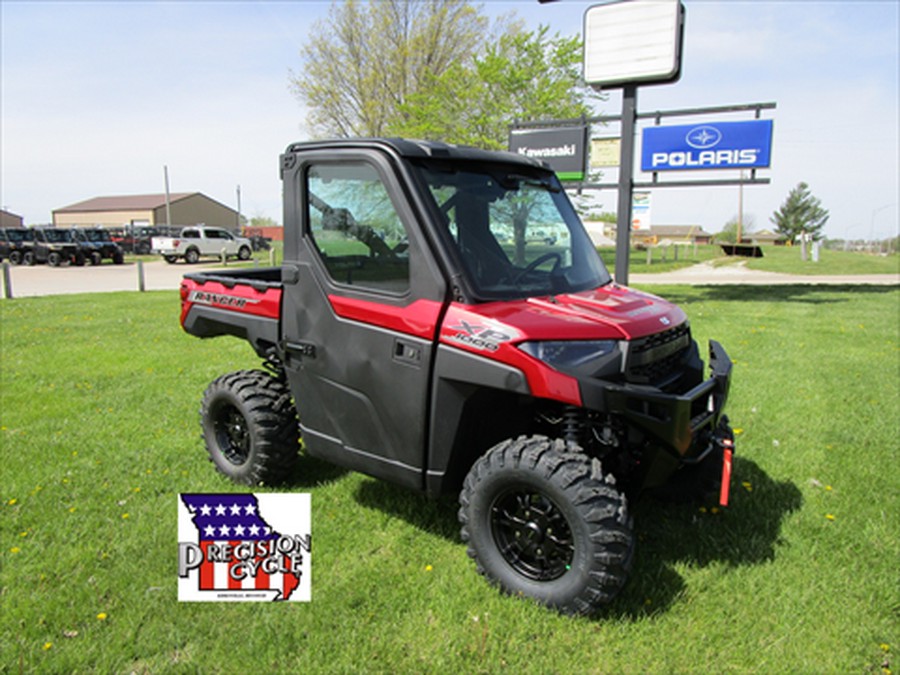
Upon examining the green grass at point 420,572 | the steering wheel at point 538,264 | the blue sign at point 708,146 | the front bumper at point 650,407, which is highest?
the blue sign at point 708,146

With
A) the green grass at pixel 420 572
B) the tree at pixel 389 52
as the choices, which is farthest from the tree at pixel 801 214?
the green grass at pixel 420 572

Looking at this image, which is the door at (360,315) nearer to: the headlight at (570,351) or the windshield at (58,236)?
the headlight at (570,351)

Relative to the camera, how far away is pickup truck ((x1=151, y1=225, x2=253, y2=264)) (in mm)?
32812

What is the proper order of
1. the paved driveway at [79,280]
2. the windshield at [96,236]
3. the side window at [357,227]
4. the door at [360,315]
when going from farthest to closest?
the windshield at [96,236]
the paved driveway at [79,280]
the side window at [357,227]
the door at [360,315]

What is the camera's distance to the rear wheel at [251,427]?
13.7 ft

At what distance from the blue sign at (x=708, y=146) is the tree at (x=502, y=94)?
37.8 ft

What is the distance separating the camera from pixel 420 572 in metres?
3.38

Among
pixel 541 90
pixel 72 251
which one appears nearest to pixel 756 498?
pixel 541 90

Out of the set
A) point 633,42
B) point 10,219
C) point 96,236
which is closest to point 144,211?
point 10,219

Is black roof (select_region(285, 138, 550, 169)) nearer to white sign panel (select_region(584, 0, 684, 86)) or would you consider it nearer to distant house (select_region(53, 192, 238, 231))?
white sign panel (select_region(584, 0, 684, 86))

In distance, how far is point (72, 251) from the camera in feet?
102

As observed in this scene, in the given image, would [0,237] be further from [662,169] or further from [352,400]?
[352,400]

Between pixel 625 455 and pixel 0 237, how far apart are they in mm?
37320

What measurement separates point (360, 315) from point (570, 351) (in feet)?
3.63
